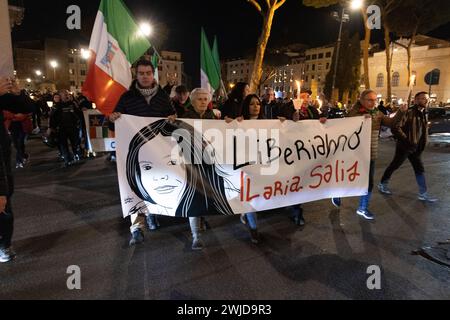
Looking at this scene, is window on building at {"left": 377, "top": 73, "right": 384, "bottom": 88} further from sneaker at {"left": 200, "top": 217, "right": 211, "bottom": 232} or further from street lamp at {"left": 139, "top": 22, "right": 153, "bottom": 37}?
sneaker at {"left": 200, "top": 217, "right": 211, "bottom": 232}

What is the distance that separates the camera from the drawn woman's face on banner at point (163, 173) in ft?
12.0

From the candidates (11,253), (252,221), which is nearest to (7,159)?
(11,253)

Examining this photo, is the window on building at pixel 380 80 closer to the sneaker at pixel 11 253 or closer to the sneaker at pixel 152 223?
the sneaker at pixel 152 223

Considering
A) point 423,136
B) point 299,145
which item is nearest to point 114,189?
point 299,145

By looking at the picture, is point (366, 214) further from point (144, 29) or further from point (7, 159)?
point (144, 29)

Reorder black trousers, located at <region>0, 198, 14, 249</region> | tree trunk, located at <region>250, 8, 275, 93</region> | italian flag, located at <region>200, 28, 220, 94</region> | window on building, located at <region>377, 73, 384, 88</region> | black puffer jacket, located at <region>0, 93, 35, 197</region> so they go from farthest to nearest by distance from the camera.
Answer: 1. window on building, located at <region>377, 73, 384, 88</region>
2. tree trunk, located at <region>250, 8, 275, 93</region>
3. italian flag, located at <region>200, 28, 220, 94</region>
4. black trousers, located at <region>0, 198, 14, 249</region>
5. black puffer jacket, located at <region>0, 93, 35, 197</region>

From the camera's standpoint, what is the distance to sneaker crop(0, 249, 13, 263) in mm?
3395

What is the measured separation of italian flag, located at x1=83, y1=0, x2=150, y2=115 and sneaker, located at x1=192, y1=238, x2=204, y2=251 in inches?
95.3

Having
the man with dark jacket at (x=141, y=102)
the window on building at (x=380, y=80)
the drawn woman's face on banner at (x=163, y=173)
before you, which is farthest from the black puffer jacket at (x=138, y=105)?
the window on building at (x=380, y=80)

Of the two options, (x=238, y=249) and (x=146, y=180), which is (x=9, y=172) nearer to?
(x=146, y=180)

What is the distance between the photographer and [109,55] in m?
4.93

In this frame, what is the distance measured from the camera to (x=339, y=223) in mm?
4598

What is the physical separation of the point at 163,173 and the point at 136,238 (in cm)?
90

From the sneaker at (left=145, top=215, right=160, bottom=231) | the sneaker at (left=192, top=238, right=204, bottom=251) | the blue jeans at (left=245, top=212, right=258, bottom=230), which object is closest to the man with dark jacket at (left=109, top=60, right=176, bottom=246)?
the sneaker at (left=145, top=215, right=160, bottom=231)
